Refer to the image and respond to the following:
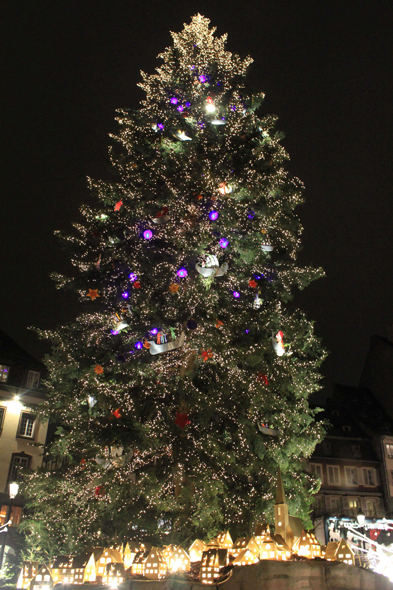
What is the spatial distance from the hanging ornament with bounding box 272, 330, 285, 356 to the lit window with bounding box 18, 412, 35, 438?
2410 centimetres

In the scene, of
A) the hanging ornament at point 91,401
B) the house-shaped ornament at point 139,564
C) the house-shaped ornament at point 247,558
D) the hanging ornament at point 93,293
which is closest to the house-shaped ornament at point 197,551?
the house-shaped ornament at point 139,564

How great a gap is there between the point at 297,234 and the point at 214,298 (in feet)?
14.0

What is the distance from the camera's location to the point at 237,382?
38.9 ft

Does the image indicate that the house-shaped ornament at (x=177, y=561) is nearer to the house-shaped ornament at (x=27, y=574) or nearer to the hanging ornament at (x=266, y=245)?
the house-shaped ornament at (x=27, y=574)

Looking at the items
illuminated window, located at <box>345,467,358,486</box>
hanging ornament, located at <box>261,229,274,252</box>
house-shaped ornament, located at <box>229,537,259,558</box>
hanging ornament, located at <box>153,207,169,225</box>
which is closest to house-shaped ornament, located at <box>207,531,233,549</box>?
house-shaped ornament, located at <box>229,537,259,558</box>

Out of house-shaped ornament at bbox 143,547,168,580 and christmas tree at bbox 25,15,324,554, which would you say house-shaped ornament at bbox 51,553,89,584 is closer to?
house-shaped ornament at bbox 143,547,168,580

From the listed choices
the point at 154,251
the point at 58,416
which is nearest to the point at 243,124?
the point at 154,251

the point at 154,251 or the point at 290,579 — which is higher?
the point at 154,251

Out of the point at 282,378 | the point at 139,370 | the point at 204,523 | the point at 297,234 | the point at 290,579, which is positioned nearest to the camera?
the point at 290,579

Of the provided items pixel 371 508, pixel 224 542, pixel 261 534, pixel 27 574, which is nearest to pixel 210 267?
→ pixel 224 542

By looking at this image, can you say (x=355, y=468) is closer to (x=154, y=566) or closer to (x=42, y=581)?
(x=154, y=566)

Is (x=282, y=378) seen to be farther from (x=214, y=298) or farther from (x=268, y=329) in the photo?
(x=214, y=298)

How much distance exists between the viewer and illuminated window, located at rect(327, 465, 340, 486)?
1496 inches

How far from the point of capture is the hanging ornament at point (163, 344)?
460 inches
